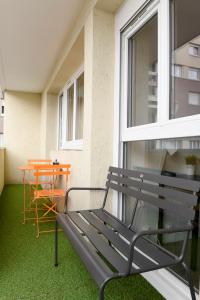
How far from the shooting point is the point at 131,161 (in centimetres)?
225

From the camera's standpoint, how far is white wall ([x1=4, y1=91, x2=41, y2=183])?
6.60 meters

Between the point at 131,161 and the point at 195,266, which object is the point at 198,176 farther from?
the point at 131,161

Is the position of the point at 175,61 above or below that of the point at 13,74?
below

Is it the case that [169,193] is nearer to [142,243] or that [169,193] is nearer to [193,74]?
[142,243]

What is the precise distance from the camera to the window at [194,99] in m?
1.47

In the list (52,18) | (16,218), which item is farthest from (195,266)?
(52,18)

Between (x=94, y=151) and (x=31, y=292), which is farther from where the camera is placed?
(x=94, y=151)

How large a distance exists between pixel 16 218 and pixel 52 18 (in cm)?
285

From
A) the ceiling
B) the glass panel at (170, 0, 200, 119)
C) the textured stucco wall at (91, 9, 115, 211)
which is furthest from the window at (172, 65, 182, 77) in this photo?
the ceiling

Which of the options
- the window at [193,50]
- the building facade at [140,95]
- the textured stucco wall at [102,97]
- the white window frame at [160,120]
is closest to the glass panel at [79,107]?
the building facade at [140,95]

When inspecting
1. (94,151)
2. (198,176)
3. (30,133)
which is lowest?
→ (198,176)

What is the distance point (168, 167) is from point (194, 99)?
1.81 feet

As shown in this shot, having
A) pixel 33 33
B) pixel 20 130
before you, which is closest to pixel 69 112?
pixel 33 33

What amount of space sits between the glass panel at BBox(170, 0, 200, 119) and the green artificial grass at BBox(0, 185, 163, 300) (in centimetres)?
135
